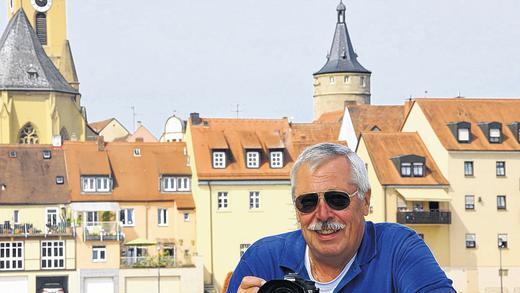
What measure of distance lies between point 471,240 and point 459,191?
2151 mm

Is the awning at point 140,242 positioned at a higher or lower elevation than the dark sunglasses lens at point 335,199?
lower

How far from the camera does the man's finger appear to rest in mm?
4797

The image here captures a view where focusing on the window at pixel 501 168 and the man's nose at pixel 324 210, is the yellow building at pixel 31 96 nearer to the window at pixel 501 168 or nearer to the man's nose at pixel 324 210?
the window at pixel 501 168

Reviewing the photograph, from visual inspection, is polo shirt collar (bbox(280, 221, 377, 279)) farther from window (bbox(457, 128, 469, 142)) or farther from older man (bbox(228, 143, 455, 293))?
window (bbox(457, 128, 469, 142))

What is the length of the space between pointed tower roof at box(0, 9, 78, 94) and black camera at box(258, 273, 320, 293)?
82787mm

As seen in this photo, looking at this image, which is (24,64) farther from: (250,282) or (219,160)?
(250,282)

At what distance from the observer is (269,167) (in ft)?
224

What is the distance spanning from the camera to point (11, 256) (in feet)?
210

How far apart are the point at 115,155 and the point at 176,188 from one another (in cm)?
352

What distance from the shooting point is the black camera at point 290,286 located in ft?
14.8

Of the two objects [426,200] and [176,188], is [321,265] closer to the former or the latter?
[426,200]

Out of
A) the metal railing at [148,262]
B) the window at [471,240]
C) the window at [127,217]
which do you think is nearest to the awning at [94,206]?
the window at [127,217]

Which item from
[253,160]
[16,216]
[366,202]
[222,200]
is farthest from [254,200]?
[366,202]

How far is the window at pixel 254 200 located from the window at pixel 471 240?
31.2ft
